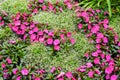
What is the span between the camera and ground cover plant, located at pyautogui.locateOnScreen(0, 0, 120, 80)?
378 cm

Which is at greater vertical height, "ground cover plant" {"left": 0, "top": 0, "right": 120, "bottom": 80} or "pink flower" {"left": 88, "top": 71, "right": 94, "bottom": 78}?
"ground cover plant" {"left": 0, "top": 0, "right": 120, "bottom": 80}

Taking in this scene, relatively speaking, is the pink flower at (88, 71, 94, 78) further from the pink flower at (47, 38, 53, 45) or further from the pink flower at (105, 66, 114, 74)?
the pink flower at (47, 38, 53, 45)

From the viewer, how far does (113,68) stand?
12.4ft

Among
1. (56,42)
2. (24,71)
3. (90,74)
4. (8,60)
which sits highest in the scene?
(56,42)

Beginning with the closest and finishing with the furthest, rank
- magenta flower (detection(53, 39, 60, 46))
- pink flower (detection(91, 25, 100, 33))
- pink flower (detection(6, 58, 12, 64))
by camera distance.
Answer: pink flower (detection(6, 58, 12, 64)), magenta flower (detection(53, 39, 60, 46)), pink flower (detection(91, 25, 100, 33))

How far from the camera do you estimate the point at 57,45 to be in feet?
13.0

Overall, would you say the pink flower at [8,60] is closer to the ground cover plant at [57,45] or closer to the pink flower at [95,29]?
the ground cover plant at [57,45]

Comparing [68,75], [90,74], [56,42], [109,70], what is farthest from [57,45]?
[109,70]

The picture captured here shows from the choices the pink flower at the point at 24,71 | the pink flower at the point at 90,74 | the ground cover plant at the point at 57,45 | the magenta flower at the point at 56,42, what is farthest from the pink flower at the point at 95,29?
the pink flower at the point at 24,71

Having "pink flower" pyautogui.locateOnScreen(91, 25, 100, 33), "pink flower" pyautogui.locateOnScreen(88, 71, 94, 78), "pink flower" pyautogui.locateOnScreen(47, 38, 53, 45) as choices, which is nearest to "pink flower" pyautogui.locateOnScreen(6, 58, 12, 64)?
"pink flower" pyautogui.locateOnScreen(47, 38, 53, 45)

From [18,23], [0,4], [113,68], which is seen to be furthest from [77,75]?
[0,4]

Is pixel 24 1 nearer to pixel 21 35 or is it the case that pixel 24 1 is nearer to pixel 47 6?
pixel 47 6

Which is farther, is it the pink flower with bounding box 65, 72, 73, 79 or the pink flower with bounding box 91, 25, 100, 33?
the pink flower with bounding box 91, 25, 100, 33

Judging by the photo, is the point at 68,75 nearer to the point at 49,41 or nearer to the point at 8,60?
the point at 49,41
